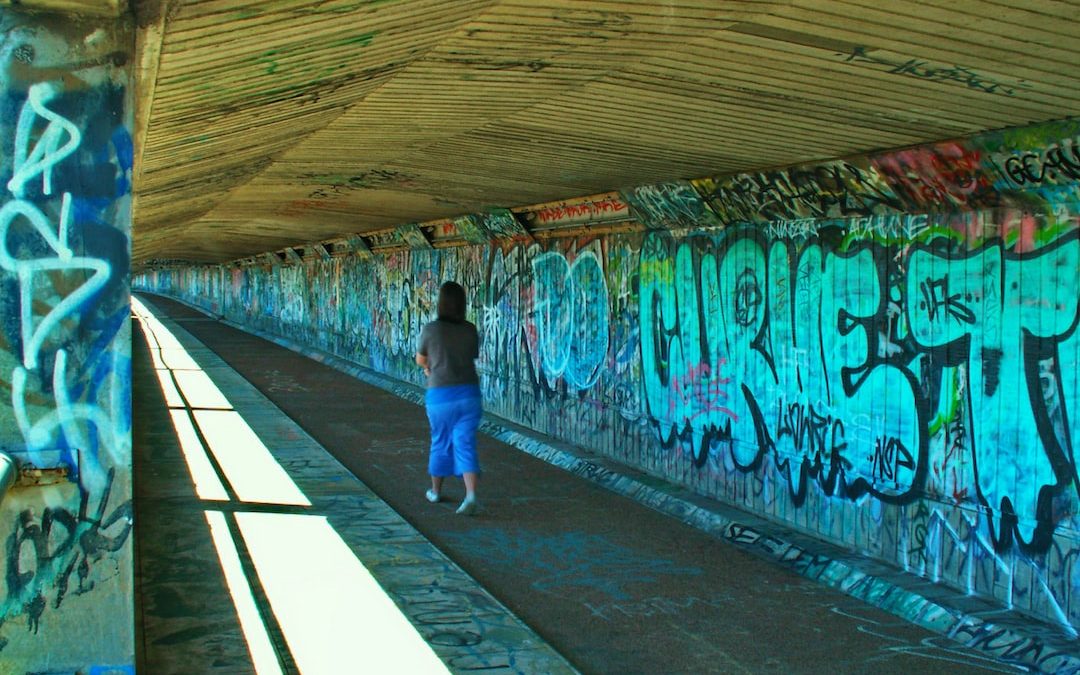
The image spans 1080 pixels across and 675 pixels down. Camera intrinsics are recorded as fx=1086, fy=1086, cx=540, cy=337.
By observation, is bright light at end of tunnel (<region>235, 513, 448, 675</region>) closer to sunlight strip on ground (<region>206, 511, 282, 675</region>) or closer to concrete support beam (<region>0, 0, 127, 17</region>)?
sunlight strip on ground (<region>206, 511, 282, 675</region>)

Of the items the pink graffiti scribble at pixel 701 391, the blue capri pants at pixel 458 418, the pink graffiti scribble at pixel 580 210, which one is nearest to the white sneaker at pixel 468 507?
the blue capri pants at pixel 458 418

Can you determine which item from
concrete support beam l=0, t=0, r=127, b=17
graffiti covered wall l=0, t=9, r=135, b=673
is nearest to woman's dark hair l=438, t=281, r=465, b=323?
graffiti covered wall l=0, t=9, r=135, b=673

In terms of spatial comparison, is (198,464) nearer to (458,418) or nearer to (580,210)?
(458,418)

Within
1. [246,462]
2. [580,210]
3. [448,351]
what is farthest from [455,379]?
[246,462]

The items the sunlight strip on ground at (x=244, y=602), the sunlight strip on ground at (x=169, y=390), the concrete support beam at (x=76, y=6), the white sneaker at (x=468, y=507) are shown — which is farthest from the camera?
Result: the sunlight strip on ground at (x=169, y=390)

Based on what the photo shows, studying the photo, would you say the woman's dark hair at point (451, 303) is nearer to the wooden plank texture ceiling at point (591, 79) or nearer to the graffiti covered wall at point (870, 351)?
the wooden plank texture ceiling at point (591, 79)

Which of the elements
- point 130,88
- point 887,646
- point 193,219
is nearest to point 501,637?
point 887,646

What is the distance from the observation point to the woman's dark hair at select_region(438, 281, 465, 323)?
30.0 ft

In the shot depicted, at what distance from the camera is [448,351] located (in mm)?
9070

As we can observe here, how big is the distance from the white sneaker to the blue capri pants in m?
0.26

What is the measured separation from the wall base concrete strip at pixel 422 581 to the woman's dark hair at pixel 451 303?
5.66 ft

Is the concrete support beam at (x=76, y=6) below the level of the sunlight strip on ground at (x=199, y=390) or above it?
above

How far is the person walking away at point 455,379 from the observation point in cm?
910

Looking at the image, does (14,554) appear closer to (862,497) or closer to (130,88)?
(130,88)
